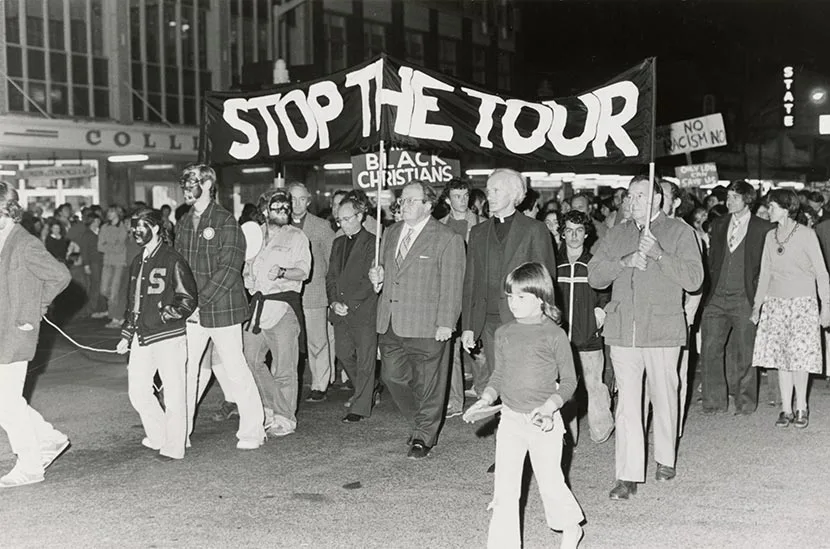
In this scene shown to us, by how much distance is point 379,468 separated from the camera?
6.95 metres

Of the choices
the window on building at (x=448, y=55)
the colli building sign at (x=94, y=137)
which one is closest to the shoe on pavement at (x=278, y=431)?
the colli building sign at (x=94, y=137)

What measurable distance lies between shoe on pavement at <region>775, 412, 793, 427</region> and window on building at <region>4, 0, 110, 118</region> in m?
23.1

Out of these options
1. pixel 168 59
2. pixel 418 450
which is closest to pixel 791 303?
pixel 418 450

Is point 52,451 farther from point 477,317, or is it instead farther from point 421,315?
point 477,317

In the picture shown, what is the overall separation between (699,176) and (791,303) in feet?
58.3

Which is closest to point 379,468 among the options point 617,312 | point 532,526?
point 532,526

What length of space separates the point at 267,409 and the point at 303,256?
137cm

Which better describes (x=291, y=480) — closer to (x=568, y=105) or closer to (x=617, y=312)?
(x=617, y=312)

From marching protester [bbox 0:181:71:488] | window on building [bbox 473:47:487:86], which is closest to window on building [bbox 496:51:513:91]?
window on building [bbox 473:47:487:86]

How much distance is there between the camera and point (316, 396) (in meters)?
9.75

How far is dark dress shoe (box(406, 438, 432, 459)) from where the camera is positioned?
285 inches

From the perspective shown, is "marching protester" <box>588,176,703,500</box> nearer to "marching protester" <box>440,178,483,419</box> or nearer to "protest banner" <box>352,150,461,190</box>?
"marching protester" <box>440,178,483,419</box>

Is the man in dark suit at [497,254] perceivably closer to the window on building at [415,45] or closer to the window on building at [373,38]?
the window on building at [373,38]

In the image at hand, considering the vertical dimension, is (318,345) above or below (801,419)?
above
